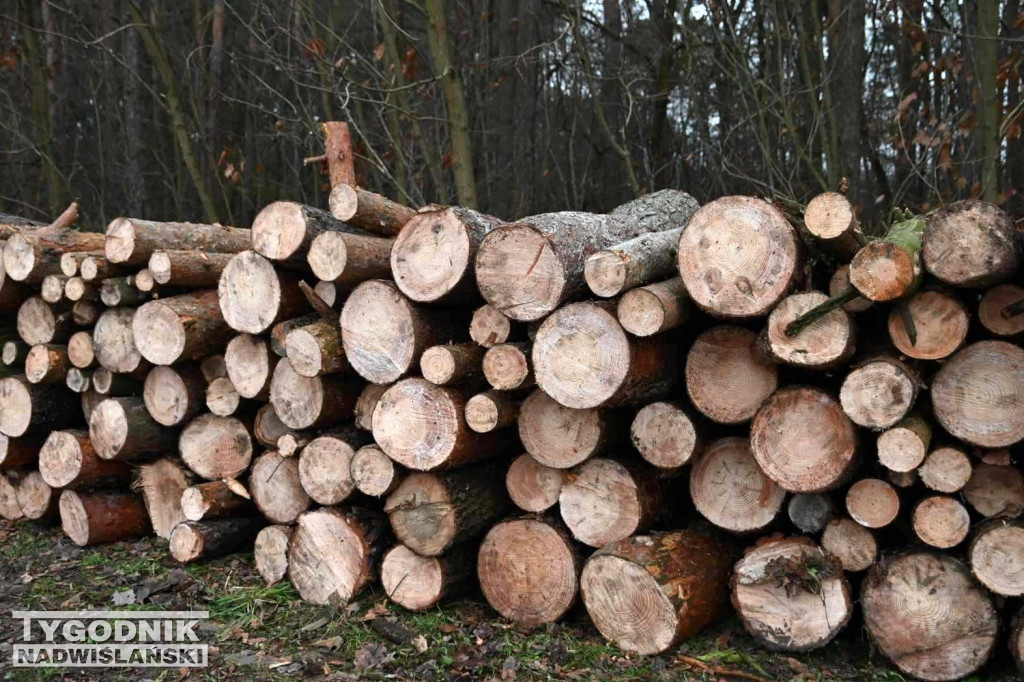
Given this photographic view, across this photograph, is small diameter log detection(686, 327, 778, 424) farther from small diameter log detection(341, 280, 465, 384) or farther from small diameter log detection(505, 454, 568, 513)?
small diameter log detection(341, 280, 465, 384)

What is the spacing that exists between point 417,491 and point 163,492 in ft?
5.32

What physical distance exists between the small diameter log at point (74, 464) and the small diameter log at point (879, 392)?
142 inches

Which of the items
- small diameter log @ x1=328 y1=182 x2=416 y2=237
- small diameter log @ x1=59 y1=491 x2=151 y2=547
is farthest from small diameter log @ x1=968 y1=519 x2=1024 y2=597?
small diameter log @ x1=59 y1=491 x2=151 y2=547

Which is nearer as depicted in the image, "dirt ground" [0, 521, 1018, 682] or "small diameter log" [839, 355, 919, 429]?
"small diameter log" [839, 355, 919, 429]

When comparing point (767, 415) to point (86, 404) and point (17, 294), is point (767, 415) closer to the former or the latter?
point (86, 404)

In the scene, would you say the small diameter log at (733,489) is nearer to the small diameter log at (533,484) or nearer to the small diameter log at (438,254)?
the small diameter log at (533,484)

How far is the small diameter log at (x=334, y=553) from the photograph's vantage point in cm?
372

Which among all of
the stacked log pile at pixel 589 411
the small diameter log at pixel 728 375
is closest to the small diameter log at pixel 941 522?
the stacked log pile at pixel 589 411

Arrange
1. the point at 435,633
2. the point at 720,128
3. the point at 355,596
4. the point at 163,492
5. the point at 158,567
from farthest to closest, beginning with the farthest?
the point at 720,128, the point at 163,492, the point at 158,567, the point at 355,596, the point at 435,633

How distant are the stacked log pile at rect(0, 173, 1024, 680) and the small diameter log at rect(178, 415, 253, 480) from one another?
0.04 ft

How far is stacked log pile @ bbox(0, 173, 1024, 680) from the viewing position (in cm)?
290

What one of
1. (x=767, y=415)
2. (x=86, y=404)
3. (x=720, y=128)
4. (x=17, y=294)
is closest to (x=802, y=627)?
(x=767, y=415)

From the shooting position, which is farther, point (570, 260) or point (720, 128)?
point (720, 128)

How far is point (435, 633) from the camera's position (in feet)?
11.5
